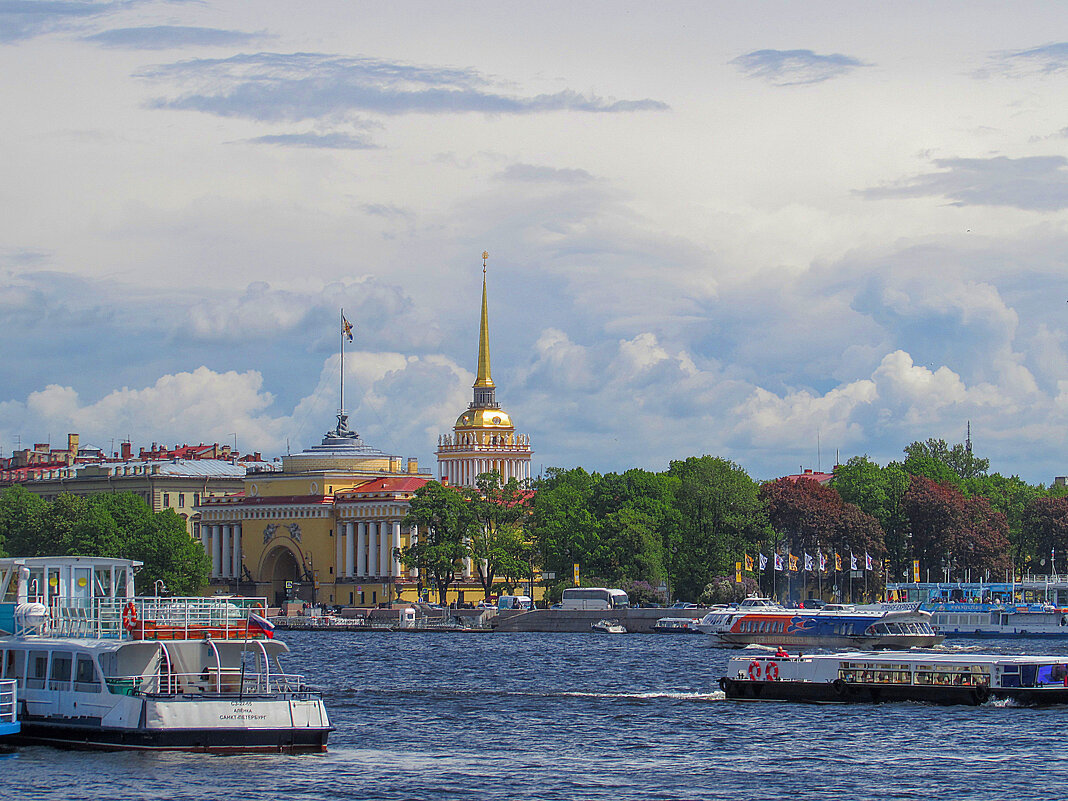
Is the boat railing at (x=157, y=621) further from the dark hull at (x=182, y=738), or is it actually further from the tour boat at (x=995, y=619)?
the tour boat at (x=995, y=619)

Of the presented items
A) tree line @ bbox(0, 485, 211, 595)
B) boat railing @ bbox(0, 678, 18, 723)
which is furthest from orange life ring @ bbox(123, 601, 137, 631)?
tree line @ bbox(0, 485, 211, 595)

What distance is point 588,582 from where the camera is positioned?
137000 mm

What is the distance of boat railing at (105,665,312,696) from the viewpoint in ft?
139

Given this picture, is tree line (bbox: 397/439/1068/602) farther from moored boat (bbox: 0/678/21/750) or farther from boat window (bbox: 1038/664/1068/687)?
moored boat (bbox: 0/678/21/750)

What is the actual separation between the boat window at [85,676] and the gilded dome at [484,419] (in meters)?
144

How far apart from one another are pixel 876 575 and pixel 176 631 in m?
108

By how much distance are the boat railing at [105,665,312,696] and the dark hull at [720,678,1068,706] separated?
72.2ft

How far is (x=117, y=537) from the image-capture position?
146 meters

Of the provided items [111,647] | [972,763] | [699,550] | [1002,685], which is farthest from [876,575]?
[111,647]

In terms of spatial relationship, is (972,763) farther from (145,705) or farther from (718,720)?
(145,705)

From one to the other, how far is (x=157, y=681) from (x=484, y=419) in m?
145

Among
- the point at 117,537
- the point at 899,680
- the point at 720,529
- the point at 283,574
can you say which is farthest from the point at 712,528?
the point at 899,680

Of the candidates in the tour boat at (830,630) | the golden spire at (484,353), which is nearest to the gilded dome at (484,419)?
the golden spire at (484,353)

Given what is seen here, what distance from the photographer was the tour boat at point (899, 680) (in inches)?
2352
